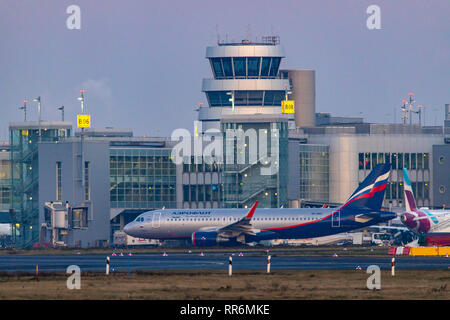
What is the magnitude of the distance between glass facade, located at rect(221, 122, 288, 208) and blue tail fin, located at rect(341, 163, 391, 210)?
94.5 feet

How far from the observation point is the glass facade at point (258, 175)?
435 feet

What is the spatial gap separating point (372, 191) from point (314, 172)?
47.9 metres

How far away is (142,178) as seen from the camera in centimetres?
14025

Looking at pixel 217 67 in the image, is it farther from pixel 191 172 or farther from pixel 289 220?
pixel 289 220

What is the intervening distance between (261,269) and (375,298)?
2045cm

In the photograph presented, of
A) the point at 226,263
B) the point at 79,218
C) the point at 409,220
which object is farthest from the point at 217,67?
the point at 226,263

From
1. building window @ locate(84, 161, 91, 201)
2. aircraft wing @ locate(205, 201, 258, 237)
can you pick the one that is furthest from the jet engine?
building window @ locate(84, 161, 91, 201)

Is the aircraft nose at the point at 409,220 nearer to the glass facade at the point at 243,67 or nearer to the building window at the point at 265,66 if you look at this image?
the glass facade at the point at 243,67

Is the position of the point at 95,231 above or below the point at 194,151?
below

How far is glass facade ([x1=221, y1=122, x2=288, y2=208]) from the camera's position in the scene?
13250 cm

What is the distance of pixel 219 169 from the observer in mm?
139750

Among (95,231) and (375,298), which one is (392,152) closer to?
(95,231)

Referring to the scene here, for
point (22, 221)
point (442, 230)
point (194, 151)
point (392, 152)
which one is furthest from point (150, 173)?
point (442, 230)

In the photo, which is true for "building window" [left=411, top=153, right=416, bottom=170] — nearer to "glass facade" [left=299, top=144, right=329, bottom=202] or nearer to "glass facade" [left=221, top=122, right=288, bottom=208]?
"glass facade" [left=299, top=144, right=329, bottom=202]
